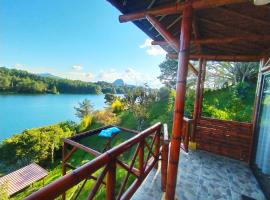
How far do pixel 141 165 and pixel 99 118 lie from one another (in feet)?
48.6

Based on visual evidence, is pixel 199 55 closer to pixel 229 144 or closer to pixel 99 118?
pixel 229 144

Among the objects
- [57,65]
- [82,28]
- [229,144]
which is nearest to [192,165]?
[229,144]

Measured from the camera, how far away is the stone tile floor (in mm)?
2863

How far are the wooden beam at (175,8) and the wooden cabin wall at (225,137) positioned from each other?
3659 mm

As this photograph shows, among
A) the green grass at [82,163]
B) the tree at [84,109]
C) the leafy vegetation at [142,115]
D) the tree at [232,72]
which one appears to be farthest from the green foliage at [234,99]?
the tree at [84,109]

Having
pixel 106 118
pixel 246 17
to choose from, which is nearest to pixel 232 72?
pixel 106 118

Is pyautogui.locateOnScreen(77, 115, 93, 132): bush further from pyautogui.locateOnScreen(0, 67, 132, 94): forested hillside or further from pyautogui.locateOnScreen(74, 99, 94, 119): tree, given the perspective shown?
pyautogui.locateOnScreen(0, 67, 132, 94): forested hillside

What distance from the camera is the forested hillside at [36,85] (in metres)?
34.5

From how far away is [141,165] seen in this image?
242 centimetres

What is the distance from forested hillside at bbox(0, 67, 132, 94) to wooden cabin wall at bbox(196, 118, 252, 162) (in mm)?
26350

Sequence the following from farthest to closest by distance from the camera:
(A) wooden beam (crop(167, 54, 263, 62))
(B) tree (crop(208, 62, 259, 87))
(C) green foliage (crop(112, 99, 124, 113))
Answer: (C) green foliage (crop(112, 99, 124, 113)) → (B) tree (crop(208, 62, 259, 87)) → (A) wooden beam (crop(167, 54, 263, 62))

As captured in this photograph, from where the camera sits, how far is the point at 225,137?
184 inches

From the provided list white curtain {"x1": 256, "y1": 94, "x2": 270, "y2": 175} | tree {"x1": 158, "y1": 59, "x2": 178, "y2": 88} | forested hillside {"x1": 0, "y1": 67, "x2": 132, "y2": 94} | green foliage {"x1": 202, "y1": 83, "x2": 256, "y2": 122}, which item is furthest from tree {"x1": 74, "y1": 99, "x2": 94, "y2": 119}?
white curtain {"x1": 256, "y1": 94, "x2": 270, "y2": 175}

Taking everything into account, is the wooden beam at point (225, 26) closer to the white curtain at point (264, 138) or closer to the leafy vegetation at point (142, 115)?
the white curtain at point (264, 138)
